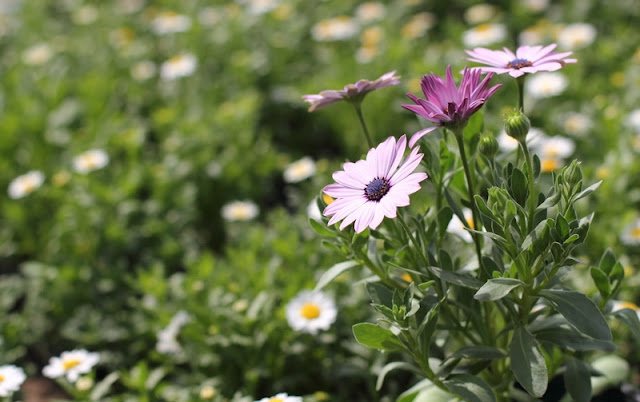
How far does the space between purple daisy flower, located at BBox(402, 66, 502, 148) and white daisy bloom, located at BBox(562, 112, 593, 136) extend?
176 centimetres

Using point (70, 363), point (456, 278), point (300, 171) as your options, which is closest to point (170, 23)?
point (300, 171)

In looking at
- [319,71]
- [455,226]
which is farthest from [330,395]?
[319,71]

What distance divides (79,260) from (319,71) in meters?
1.72

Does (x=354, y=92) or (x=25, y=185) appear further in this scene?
(x=25, y=185)

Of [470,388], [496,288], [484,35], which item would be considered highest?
[496,288]

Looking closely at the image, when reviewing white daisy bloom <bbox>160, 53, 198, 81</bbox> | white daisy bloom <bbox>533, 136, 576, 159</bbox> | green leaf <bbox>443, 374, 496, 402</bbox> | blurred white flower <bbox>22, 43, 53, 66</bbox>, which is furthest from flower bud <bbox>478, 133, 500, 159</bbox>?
blurred white flower <bbox>22, 43, 53, 66</bbox>

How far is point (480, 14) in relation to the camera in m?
3.97

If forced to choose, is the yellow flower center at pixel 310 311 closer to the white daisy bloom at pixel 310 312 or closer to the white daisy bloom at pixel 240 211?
the white daisy bloom at pixel 310 312

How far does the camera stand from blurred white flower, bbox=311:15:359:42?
394cm

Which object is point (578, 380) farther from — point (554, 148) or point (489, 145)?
point (554, 148)

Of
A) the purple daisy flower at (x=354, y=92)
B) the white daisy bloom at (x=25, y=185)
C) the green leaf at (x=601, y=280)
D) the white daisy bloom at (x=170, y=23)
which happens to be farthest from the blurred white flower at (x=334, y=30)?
the green leaf at (x=601, y=280)

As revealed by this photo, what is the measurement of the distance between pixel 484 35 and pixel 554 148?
112cm

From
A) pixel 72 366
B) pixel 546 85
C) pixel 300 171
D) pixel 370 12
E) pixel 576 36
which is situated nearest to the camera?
pixel 72 366

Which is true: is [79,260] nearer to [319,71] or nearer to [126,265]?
[126,265]
